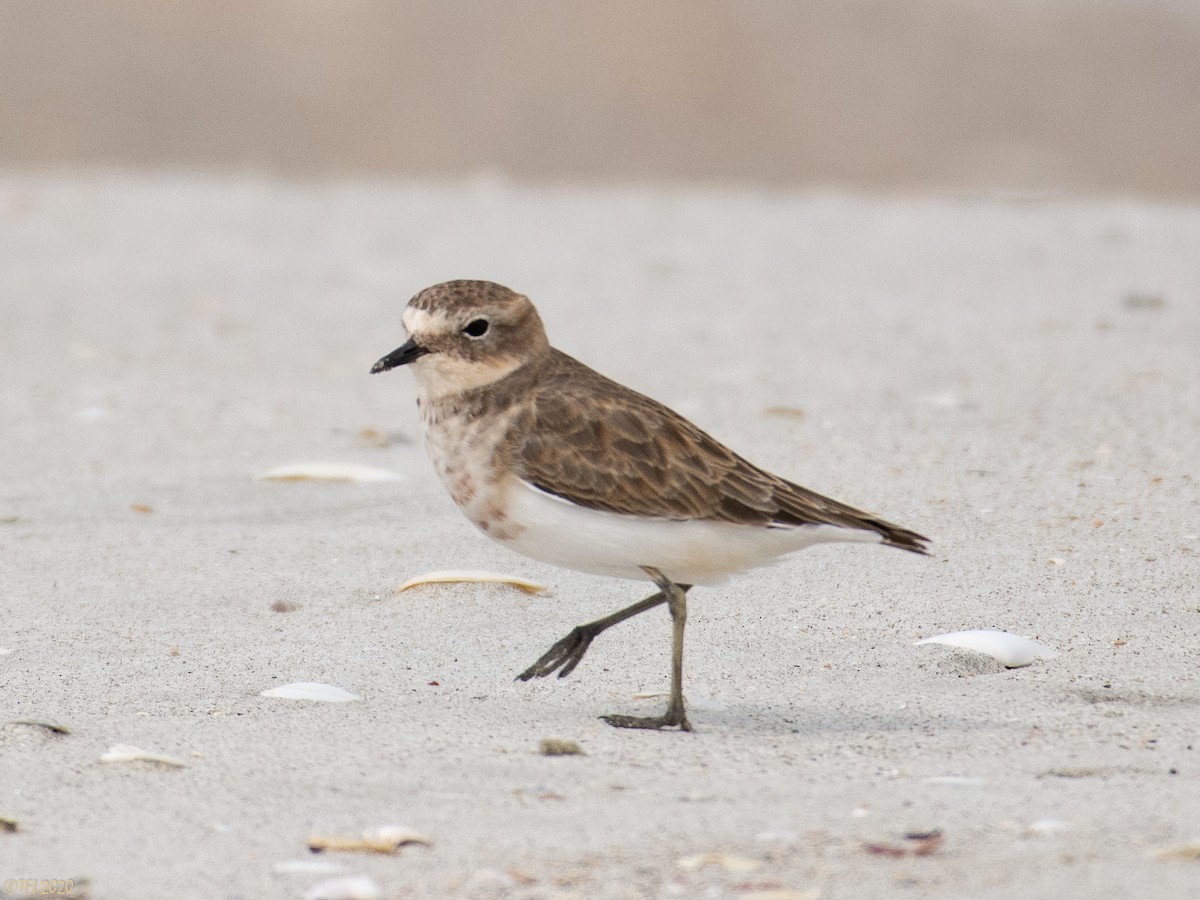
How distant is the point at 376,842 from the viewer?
3.16 metres

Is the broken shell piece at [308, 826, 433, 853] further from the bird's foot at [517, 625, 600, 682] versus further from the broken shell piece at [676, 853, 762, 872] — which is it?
the bird's foot at [517, 625, 600, 682]

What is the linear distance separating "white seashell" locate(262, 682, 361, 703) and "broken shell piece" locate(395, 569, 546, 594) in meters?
0.74

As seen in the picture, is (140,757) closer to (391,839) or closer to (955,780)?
(391,839)

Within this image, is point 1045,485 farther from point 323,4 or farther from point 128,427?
point 323,4

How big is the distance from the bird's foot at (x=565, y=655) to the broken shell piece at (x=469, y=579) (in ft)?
2.27

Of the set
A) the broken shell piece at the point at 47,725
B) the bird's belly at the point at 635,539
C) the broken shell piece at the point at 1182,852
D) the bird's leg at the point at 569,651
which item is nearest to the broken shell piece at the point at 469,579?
the bird's leg at the point at 569,651

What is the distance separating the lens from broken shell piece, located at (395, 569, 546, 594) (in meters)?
4.94

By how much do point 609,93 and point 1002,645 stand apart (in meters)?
14.8

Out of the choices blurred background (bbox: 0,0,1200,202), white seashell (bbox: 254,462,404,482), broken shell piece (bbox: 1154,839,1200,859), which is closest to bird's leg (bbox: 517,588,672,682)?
broken shell piece (bbox: 1154,839,1200,859)

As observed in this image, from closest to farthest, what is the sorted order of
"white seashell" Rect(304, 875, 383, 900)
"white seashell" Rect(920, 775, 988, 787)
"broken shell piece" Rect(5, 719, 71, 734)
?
1. "white seashell" Rect(304, 875, 383, 900)
2. "white seashell" Rect(920, 775, 988, 787)
3. "broken shell piece" Rect(5, 719, 71, 734)

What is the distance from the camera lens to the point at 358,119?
59.6 feet

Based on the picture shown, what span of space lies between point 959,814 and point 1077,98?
54.4ft

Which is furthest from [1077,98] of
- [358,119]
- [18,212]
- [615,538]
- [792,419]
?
[615,538]

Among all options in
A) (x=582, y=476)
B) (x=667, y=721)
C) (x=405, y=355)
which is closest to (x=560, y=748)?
(x=667, y=721)
